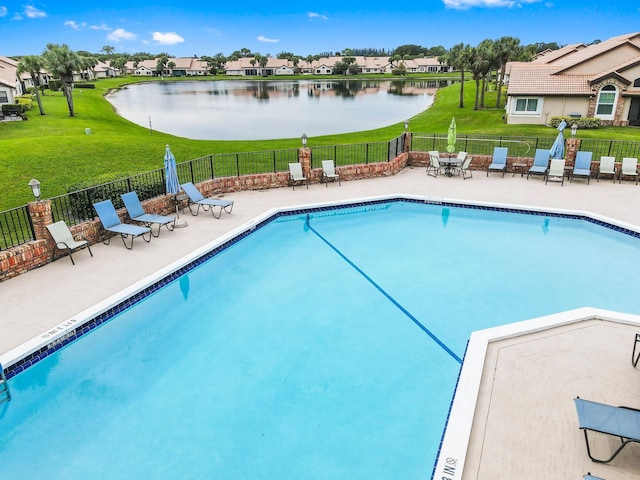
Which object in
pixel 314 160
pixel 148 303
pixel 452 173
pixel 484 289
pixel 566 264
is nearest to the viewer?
pixel 148 303

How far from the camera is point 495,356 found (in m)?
6.90

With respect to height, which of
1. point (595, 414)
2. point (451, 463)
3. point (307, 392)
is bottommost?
point (307, 392)

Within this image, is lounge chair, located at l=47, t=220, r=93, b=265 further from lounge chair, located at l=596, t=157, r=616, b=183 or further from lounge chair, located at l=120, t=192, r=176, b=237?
lounge chair, located at l=596, t=157, r=616, b=183

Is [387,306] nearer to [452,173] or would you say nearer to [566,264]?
[566,264]

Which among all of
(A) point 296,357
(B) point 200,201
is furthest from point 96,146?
(A) point 296,357

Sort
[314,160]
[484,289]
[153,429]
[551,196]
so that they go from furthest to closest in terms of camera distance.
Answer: [314,160]
[551,196]
[484,289]
[153,429]

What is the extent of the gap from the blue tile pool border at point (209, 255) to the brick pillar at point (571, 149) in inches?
201

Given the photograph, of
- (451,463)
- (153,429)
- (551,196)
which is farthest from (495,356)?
(551,196)

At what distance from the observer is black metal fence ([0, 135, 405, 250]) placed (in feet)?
39.3

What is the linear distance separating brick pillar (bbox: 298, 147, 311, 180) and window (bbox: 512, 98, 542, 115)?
74.9ft

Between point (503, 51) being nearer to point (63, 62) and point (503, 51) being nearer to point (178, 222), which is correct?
point (63, 62)

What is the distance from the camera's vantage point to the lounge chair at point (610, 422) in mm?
4775

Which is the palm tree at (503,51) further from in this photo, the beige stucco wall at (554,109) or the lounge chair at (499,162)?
the lounge chair at (499,162)

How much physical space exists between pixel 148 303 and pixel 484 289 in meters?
7.00
